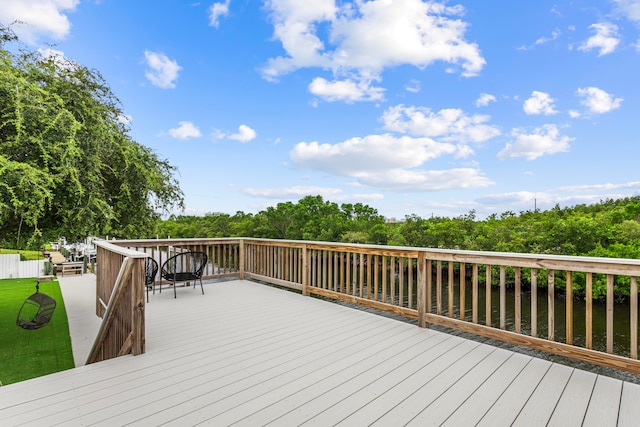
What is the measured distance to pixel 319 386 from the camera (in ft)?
7.30

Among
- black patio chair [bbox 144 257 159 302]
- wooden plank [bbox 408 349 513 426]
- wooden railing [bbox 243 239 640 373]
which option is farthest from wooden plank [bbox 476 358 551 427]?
black patio chair [bbox 144 257 159 302]

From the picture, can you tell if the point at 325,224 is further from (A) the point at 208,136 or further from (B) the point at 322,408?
(B) the point at 322,408

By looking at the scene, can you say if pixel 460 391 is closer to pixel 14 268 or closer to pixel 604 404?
pixel 604 404

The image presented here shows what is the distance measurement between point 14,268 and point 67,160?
1380 centimetres

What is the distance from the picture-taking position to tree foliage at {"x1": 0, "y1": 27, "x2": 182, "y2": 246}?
368cm

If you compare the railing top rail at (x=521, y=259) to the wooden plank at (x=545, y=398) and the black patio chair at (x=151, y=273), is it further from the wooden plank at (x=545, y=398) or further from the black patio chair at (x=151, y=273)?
the black patio chair at (x=151, y=273)

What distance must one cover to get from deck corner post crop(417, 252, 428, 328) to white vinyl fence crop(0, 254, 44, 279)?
1551cm

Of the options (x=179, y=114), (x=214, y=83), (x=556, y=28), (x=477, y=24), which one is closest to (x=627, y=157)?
(x=556, y=28)

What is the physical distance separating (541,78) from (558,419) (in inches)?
516

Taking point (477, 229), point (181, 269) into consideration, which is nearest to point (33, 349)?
point (181, 269)

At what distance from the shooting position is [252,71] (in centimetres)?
1214

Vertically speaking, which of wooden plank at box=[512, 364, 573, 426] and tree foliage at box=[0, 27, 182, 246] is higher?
tree foliage at box=[0, 27, 182, 246]

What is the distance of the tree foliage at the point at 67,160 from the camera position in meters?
3.68

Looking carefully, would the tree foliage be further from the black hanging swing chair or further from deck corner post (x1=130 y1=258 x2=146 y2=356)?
deck corner post (x1=130 y1=258 x2=146 y2=356)
